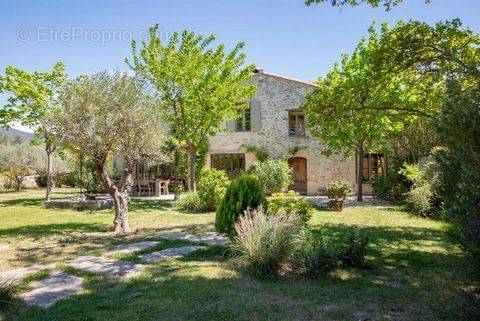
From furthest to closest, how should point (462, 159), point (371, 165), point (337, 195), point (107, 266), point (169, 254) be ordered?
point (371, 165) → point (337, 195) → point (169, 254) → point (107, 266) → point (462, 159)

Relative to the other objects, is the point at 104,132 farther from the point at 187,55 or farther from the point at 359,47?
the point at 359,47

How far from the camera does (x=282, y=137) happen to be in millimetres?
20250

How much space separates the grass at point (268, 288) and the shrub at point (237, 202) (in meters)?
0.58

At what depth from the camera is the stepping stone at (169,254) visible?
6133mm

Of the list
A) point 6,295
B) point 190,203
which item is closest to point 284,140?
point 190,203

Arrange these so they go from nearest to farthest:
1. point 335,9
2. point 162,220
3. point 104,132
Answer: point 335,9 → point 104,132 → point 162,220

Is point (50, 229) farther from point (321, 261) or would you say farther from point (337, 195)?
point (337, 195)

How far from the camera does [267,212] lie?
20.6 ft

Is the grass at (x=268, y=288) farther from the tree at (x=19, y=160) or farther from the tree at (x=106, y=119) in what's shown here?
the tree at (x=19, y=160)

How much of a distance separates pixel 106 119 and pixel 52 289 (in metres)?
4.35

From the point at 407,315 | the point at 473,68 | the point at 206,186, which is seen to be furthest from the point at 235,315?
the point at 206,186

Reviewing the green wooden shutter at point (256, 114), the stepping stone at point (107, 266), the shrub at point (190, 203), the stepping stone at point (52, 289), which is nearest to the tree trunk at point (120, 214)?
the stepping stone at point (107, 266)

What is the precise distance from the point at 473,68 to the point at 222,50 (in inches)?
451

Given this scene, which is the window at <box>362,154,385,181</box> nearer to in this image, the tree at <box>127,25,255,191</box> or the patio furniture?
the tree at <box>127,25,255,191</box>
